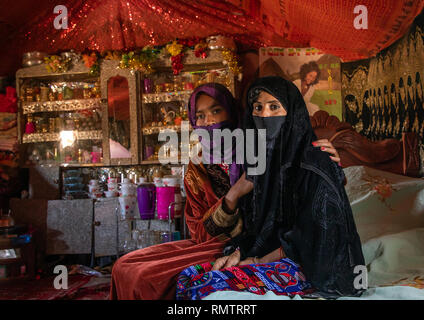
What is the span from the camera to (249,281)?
3.26 feet

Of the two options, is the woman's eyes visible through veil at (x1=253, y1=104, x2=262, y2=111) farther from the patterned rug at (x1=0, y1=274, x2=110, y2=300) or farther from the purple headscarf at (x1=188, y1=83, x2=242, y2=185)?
the patterned rug at (x1=0, y1=274, x2=110, y2=300)

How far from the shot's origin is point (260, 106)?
106 centimetres

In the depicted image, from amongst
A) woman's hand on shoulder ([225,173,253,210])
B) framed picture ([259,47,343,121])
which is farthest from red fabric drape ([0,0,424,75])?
woman's hand on shoulder ([225,173,253,210])

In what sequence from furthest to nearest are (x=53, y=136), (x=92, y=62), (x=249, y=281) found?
1. (x=53, y=136)
2. (x=92, y=62)
3. (x=249, y=281)

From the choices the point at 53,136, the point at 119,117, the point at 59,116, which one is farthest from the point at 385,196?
the point at 59,116

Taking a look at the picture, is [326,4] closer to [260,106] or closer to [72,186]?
[260,106]

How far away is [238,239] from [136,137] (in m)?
1.59

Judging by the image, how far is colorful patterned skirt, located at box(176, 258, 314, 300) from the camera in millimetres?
978

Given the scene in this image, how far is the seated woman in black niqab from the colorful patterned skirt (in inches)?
1.0

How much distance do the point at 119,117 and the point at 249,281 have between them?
70.7 inches

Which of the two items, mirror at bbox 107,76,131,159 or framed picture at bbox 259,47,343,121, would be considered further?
mirror at bbox 107,76,131,159

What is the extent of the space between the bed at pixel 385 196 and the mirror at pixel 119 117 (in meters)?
1.46

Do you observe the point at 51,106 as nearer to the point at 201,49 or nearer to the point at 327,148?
the point at 201,49

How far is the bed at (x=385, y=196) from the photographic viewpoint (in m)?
1.22
